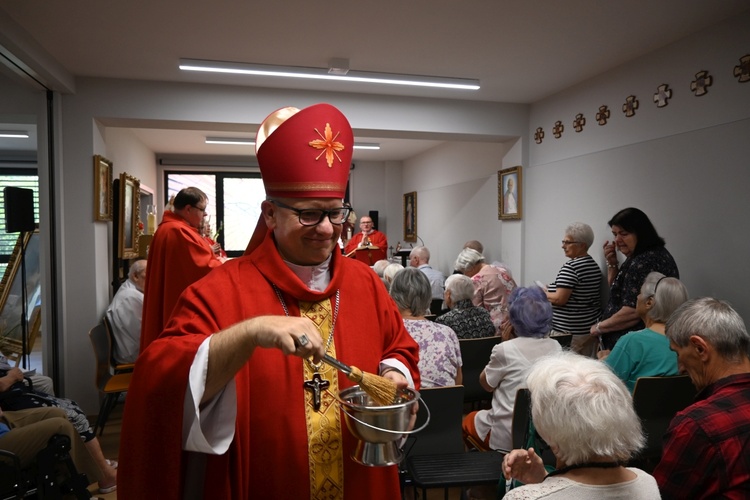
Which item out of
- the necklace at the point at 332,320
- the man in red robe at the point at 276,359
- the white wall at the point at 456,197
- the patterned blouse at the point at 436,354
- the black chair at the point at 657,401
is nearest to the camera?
the man in red robe at the point at 276,359

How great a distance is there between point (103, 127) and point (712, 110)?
5040 mm

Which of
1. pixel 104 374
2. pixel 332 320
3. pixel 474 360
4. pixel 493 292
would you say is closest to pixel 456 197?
pixel 493 292

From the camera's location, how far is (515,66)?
4.49 meters

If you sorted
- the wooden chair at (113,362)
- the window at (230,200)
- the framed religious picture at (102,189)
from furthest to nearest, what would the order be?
1. the window at (230,200)
2. the framed religious picture at (102,189)
3. the wooden chair at (113,362)

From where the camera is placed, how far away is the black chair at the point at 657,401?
95.7 inches

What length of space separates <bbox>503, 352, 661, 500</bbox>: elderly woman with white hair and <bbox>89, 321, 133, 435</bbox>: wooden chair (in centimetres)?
355

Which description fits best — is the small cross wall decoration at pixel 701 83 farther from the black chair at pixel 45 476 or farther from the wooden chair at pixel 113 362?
the wooden chair at pixel 113 362

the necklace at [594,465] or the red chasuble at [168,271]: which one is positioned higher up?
the red chasuble at [168,271]

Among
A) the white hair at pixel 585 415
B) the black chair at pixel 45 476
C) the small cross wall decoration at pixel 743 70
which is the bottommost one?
the black chair at pixel 45 476

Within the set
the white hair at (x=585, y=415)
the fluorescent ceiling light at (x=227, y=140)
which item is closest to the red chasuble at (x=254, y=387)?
the white hair at (x=585, y=415)

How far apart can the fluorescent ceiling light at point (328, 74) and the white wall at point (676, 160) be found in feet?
3.97

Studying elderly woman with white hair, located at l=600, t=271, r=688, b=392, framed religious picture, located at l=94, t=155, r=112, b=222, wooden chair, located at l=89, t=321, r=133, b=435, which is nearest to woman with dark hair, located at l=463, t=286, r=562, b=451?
elderly woman with white hair, located at l=600, t=271, r=688, b=392

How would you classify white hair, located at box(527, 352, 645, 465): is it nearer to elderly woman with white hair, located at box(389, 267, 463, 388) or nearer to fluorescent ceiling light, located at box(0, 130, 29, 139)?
elderly woman with white hair, located at box(389, 267, 463, 388)

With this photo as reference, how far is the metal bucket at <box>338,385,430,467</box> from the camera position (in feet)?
3.69
